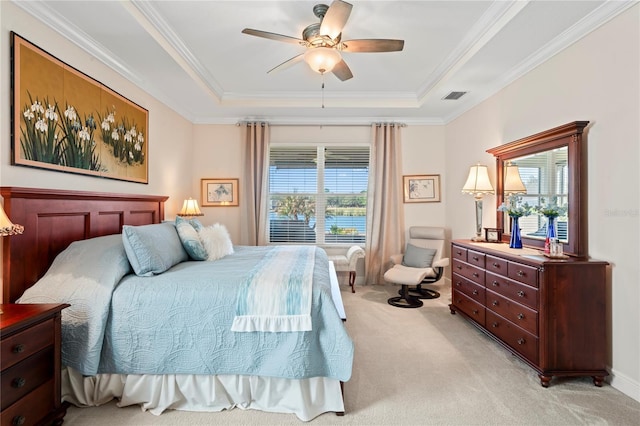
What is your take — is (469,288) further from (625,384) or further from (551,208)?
(625,384)

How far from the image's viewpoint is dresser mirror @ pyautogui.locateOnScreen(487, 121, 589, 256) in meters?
2.46

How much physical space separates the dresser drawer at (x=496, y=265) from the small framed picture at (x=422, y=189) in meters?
2.24

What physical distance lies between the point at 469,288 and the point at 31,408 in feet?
11.6

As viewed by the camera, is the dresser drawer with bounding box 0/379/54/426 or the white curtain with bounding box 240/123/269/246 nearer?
the dresser drawer with bounding box 0/379/54/426

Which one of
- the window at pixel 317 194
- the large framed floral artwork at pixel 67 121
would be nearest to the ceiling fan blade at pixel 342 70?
the large framed floral artwork at pixel 67 121

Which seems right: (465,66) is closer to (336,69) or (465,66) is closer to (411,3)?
(411,3)

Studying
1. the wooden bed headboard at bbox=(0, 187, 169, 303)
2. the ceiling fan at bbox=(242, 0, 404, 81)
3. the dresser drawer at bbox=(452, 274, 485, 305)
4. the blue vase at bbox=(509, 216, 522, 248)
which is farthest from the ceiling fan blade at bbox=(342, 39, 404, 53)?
the wooden bed headboard at bbox=(0, 187, 169, 303)

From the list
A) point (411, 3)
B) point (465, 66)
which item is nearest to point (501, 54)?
point (465, 66)

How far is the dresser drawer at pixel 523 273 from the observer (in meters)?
2.33

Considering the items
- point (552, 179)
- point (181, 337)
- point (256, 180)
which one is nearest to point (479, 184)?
point (552, 179)

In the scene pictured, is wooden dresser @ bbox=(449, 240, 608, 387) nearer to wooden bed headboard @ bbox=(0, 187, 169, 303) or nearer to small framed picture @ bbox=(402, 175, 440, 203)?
small framed picture @ bbox=(402, 175, 440, 203)

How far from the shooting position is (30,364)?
63.5 inches

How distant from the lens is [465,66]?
3178mm

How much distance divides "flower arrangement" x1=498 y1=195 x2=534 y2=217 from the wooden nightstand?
11.9ft
